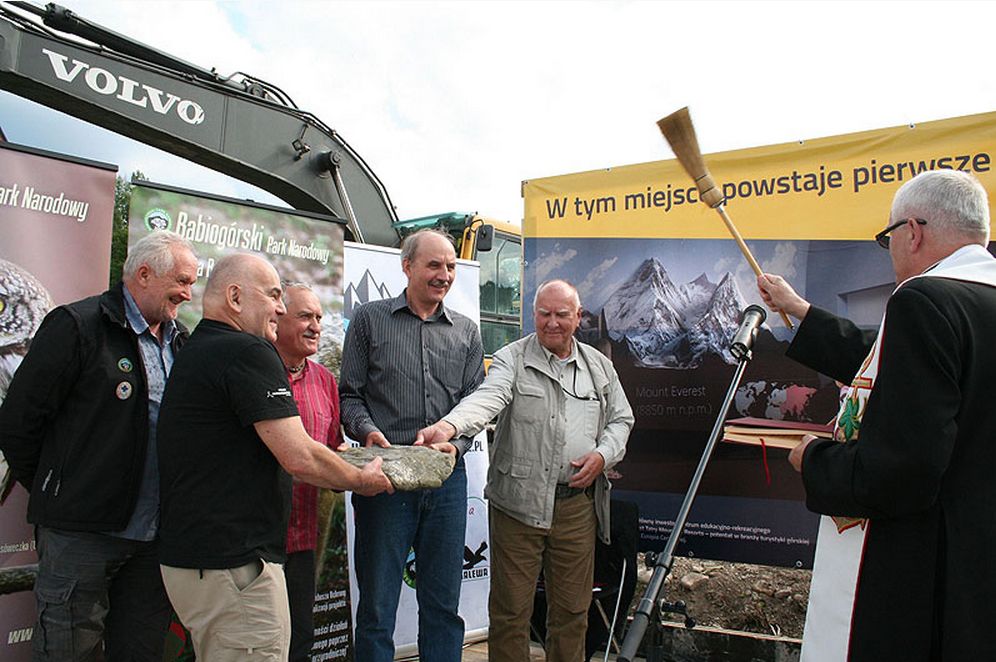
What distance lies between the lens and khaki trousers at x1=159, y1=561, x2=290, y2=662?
2.17 meters

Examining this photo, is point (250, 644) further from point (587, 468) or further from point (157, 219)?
point (157, 219)

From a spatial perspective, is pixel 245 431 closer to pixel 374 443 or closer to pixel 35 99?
pixel 374 443

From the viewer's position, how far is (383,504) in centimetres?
310

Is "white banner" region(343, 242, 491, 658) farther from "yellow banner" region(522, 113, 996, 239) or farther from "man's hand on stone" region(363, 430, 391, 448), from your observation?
"man's hand on stone" region(363, 430, 391, 448)

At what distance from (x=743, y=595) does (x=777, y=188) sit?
2.75 meters

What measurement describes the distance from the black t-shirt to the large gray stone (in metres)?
0.43

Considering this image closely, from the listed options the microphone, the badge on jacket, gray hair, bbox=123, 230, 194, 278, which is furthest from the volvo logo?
the microphone

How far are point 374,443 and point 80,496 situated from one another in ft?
3.58

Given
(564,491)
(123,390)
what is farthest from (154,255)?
(564,491)

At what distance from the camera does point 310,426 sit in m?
3.19

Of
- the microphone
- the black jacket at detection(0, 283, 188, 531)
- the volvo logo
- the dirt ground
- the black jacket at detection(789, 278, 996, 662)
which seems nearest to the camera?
the black jacket at detection(789, 278, 996, 662)

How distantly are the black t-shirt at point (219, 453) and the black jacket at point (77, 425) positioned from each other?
461 mm

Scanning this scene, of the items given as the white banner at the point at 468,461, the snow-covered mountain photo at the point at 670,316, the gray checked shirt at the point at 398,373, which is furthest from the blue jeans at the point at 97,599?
the snow-covered mountain photo at the point at 670,316

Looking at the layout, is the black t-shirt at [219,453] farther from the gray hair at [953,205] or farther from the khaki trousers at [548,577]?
the gray hair at [953,205]
